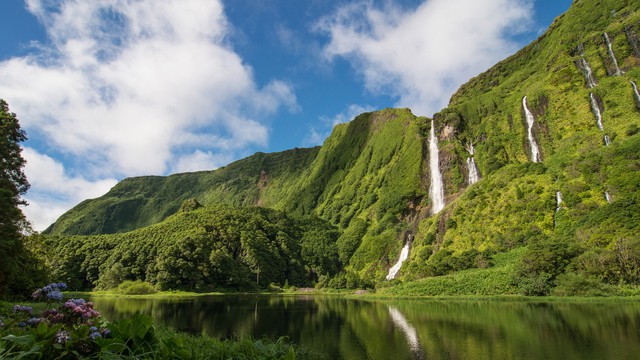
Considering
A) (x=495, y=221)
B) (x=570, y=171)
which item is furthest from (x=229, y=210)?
(x=570, y=171)

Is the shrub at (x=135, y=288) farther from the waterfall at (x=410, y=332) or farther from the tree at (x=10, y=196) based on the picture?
the waterfall at (x=410, y=332)

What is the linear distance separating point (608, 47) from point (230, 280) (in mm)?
149236

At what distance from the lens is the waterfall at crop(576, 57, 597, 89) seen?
115125mm

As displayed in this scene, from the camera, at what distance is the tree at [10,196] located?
26219 millimetres

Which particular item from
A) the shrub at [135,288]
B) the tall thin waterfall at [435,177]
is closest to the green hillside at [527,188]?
the tall thin waterfall at [435,177]

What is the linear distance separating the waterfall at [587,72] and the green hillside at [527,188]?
0.54 metres

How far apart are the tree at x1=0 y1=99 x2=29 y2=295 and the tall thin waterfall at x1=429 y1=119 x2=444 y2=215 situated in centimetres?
11980

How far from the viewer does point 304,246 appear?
16825 centimetres

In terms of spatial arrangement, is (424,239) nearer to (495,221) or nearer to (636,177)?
(495,221)

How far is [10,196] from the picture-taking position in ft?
90.2

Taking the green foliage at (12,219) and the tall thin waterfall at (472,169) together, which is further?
the tall thin waterfall at (472,169)

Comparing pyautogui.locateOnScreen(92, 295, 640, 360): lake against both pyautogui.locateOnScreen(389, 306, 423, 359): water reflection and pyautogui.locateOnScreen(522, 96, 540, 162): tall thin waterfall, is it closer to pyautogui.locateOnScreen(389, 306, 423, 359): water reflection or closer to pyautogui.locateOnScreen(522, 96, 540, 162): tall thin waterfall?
pyautogui.locateOnScreen(389, 306, 423, 359): water reflection

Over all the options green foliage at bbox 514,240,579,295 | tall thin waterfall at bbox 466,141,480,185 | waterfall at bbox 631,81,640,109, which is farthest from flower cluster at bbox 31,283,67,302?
tall thin waterfall at bbox 466,141,480,185

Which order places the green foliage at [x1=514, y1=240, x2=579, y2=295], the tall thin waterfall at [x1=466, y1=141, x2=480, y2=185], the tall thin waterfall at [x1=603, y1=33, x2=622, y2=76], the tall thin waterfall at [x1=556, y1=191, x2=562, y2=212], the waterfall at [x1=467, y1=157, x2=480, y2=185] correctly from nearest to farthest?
the green foliage at [x1=514, y1=240, x2=579, y2=295], the tall thin waterfall at [x1=556, y1=191, x2=562, y2=212], the tall thin waterfall at [x1=603, y1=33, x2=622, y2=76], the waterfall at [x1=467, y1=157, x2=480, y2=185], the tall thin waterfall at [x1=466, y1=141, x2=480, y2=185]
